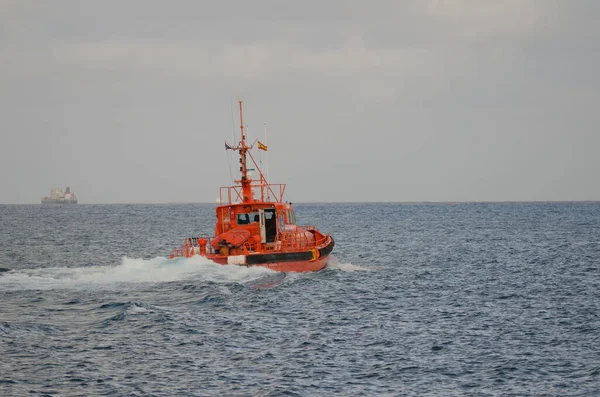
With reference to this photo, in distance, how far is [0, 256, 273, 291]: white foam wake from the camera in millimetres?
37000

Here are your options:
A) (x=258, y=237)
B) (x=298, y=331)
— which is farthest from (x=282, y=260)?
(x=298, y=331)

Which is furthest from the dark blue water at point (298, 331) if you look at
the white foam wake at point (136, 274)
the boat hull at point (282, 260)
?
the boat hull at point (282, 260)

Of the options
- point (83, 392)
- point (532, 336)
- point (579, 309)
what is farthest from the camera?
point (579, 309)

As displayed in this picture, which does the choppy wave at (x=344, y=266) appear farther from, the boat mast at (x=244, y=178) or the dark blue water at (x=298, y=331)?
the boat mast at (x=244, y=178)

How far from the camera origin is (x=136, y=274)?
39156 millimetres

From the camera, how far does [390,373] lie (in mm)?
21188

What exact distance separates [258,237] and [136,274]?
714cm

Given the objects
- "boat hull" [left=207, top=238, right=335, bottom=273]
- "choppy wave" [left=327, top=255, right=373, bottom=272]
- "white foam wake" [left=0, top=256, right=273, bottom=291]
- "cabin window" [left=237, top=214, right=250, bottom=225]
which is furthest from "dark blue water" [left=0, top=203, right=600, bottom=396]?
"cabin window" [left=237, top=214, right=250, bottom=225]

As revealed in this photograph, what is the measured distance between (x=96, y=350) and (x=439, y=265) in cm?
3147

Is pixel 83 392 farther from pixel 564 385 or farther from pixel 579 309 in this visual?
pixel 579 309

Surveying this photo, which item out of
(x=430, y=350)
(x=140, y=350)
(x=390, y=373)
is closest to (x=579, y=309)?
(x=430, y=350)

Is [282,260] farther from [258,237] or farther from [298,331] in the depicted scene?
[298,331]

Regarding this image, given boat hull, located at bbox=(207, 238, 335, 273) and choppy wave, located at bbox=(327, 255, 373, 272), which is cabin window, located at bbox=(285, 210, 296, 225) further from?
choppy wave, located at bbox=(327, 255, 373, 272)

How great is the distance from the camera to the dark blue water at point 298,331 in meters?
20.3
